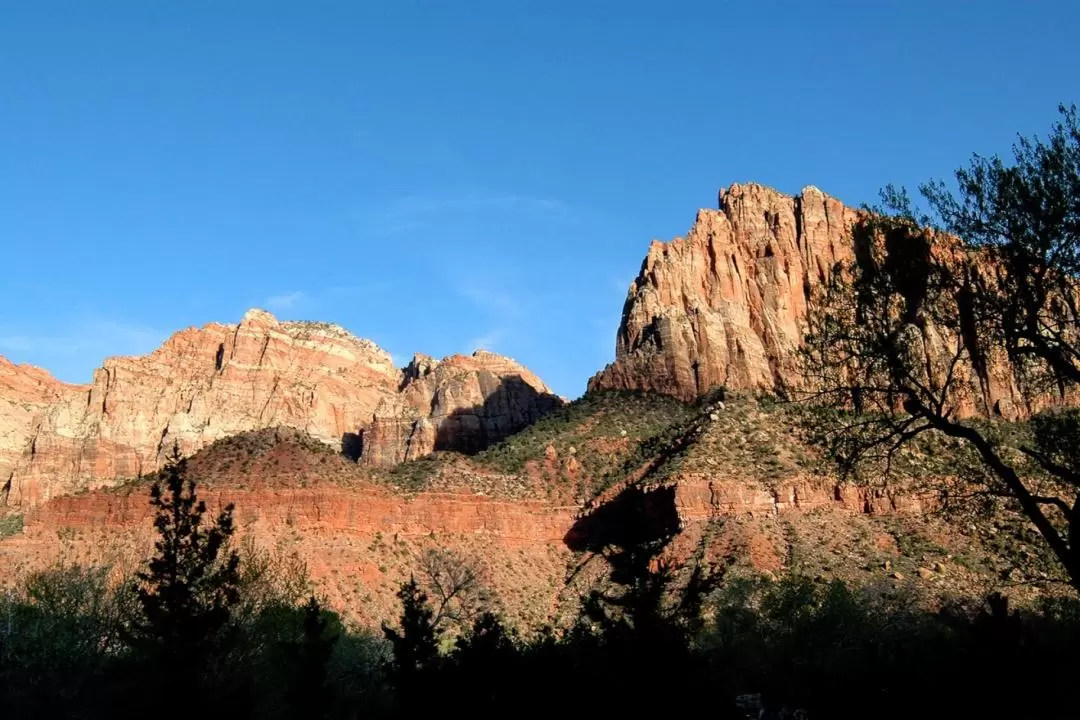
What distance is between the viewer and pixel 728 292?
111 metres

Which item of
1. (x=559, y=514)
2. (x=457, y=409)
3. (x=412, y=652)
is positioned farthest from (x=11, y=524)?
(x=412, y=652)

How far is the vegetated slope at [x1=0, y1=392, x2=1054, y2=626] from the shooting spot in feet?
211

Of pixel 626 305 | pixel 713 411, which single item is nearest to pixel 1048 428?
pixel 713 411

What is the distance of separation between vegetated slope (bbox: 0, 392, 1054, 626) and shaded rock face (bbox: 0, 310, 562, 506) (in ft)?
140

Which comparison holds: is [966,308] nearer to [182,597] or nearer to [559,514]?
[182,597]

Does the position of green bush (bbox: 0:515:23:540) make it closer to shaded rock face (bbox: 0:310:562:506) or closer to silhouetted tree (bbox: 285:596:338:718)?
shaded rock face (bbox: 0:310:562:506)

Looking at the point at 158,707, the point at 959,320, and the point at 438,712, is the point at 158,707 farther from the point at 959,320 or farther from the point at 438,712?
the point at 959,320

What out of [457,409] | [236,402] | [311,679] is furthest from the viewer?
[236,402]

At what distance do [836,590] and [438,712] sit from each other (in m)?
26.3

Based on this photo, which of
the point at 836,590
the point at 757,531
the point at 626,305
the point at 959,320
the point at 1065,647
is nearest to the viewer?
the point at 959,320

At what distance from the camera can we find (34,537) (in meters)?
76.6

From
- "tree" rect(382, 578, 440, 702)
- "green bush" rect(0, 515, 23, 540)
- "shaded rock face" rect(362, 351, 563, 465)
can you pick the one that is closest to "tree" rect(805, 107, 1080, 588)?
"tree" rect(382, 578, 440, 702)

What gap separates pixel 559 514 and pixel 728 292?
34.7 meters

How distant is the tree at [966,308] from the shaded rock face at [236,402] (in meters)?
109
